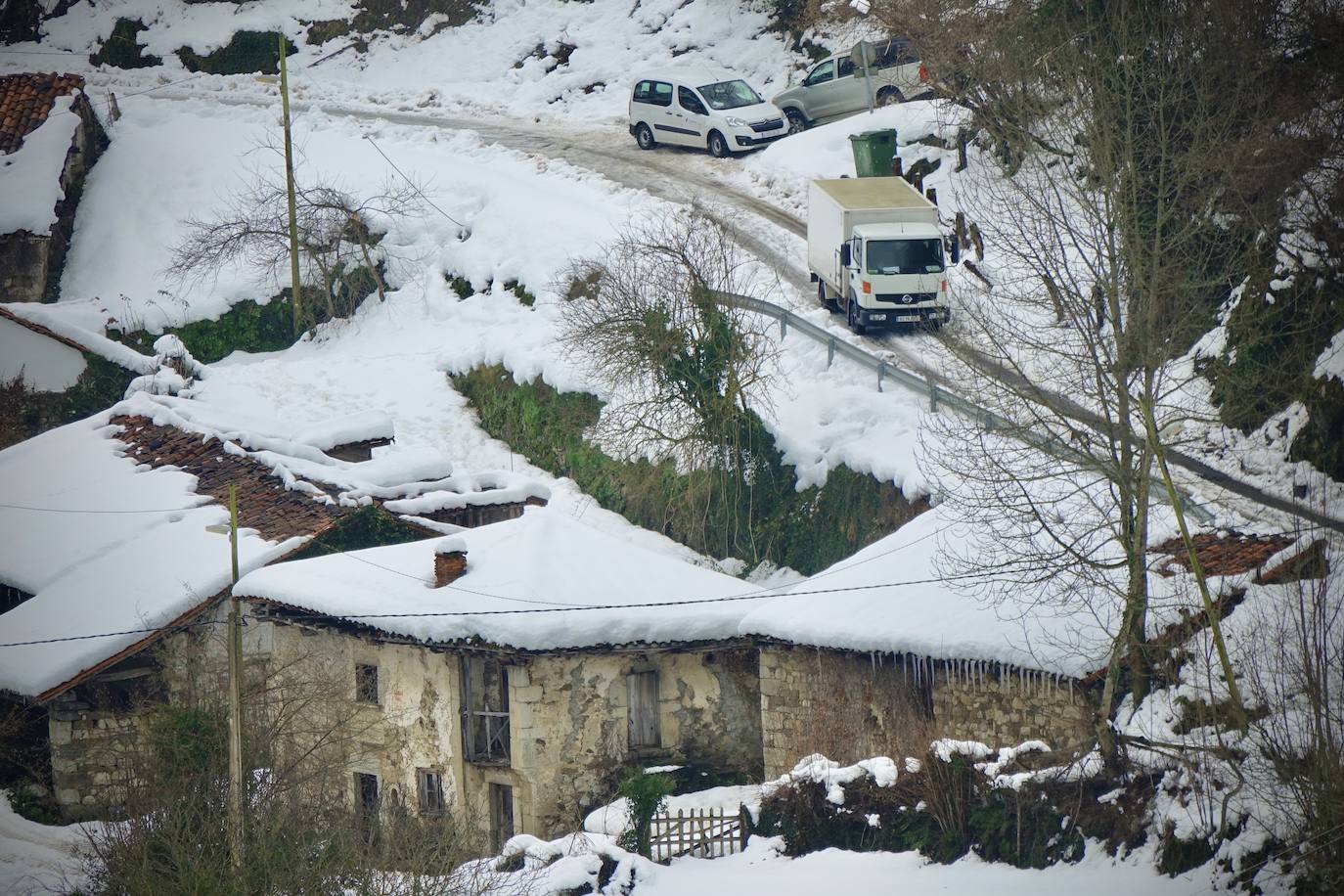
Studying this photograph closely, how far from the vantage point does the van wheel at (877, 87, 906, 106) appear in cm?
3925

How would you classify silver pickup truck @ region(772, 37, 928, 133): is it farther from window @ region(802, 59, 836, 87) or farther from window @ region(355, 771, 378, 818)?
window @ region(355, 771, 378, 818)

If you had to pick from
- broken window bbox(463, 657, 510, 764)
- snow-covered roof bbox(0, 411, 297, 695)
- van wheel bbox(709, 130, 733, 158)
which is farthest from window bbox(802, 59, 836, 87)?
broken window bbox(463, 657, 510, 764)

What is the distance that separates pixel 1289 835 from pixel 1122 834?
8.74ft

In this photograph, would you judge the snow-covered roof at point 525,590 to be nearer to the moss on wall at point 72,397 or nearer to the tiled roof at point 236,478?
the tiled roof at point 236,478

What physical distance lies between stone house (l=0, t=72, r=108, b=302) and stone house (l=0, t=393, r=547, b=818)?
10098 millimetres

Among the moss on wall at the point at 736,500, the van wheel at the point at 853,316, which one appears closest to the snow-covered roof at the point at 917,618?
the moss on wall at the point at 736,500

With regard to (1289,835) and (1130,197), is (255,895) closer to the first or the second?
(1289,835)

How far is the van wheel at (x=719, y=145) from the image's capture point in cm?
3978

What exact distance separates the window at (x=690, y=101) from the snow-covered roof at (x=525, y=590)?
16.7 m

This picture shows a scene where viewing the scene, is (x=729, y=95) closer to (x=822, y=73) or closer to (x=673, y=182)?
(x=822, y=73)

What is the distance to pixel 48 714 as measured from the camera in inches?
1052

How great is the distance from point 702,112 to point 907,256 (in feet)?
39.1

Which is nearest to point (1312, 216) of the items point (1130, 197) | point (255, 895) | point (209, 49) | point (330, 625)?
point (1130, 197)

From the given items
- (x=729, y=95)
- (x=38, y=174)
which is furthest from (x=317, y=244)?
(x=729, y=95)
